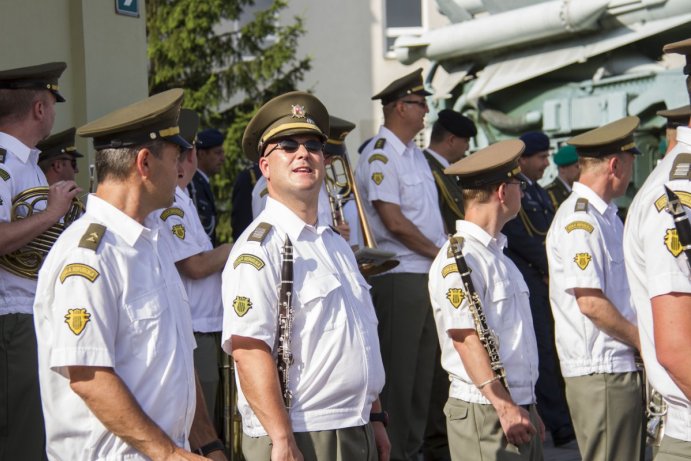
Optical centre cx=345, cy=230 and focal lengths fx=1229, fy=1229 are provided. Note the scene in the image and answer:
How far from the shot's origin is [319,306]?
4.36 meters

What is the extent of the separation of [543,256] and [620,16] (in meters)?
5.20

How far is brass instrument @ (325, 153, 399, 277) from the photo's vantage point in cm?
699

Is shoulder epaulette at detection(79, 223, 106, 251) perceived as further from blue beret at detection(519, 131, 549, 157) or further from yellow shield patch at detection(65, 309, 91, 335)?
blue beret at detection(519, 131, 549, 157)

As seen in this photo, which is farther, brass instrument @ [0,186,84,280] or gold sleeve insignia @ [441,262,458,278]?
brass instrument @ [0,186,84,280]

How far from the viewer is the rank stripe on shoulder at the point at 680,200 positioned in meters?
3.75

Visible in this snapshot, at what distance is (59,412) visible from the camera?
3658 millimetres

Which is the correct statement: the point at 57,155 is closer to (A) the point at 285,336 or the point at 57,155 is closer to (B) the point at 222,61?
(A) the point at 285,336

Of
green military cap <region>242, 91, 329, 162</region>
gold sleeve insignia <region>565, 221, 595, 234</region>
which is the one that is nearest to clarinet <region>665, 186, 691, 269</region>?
green military cap <region>242, 91, 329, 162</region>

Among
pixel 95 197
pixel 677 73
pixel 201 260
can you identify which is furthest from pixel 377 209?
pixel 677 73

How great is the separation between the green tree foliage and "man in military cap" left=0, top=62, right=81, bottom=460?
663 inches

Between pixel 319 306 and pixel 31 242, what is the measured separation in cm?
174

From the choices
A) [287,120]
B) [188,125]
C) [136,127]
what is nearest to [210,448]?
[136,127]

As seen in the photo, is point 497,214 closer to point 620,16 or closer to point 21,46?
point 21,46

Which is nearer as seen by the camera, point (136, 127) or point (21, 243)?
point (136, 127)
